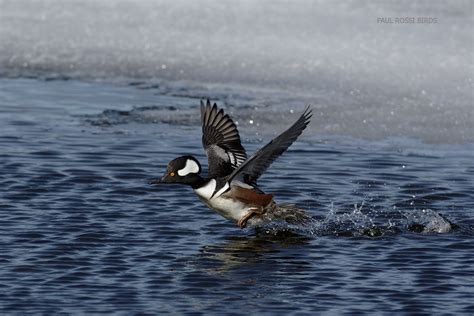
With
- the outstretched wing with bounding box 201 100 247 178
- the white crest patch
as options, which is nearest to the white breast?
the white crest patch

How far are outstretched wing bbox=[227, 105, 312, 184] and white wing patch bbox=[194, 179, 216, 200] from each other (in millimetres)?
140

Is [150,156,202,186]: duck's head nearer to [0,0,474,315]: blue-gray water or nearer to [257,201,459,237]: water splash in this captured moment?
[0,0,474,315]: blue-gray water

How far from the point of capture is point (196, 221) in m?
8.31

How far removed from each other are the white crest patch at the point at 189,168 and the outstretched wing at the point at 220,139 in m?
0.47

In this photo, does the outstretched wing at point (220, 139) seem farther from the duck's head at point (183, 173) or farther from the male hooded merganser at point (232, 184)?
the duck's head at point (183, 173)

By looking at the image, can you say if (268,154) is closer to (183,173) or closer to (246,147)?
(183,173)

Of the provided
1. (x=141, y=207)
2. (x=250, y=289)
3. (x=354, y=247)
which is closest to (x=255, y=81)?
(x=141, y=207)

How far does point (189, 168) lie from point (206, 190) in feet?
0.67

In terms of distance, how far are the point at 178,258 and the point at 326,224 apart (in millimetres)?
1443

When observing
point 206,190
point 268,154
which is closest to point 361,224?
point 268,154

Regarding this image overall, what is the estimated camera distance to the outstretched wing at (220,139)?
27.9ft

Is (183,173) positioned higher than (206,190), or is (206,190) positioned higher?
(183,173)

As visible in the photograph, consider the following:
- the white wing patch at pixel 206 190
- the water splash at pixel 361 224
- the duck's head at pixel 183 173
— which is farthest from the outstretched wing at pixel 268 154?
the water splash at pixel 361 224

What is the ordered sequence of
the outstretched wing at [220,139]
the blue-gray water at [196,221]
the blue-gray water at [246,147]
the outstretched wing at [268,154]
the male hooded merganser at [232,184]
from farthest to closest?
the outstretched wing at [220,139], the male hooded merganser at [232,184], the outstretched wing at [268,154], the blue-gray water at [246,147], the blue-gray water at [196,221]
